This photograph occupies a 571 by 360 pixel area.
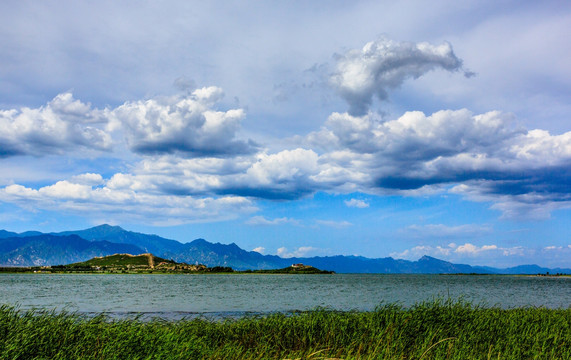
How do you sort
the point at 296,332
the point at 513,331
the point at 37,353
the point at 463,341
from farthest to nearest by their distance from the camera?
the point at 513,331 → the point at 296,332 → the point at 463,341 → the point at 37,353

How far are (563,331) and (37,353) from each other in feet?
99.1

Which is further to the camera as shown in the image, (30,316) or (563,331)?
(563,331)

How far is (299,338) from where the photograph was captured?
21.3m

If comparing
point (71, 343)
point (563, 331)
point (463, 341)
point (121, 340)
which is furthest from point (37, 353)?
point (563, 331)

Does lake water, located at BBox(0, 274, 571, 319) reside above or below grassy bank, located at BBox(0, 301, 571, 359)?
below

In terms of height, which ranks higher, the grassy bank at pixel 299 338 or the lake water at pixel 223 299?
the grassy bank at pixel 299 338

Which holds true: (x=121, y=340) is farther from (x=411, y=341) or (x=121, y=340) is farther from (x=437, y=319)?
(x=437, y=319)

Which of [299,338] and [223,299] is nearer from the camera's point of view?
[299,338]

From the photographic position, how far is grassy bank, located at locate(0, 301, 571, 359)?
15336 mm

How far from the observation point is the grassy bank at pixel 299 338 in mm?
15336

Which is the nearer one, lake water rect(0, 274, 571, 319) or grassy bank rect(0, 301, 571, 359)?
grassy bank rect(0, 301, 571, 359)

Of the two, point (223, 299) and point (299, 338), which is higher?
point (299, 338)

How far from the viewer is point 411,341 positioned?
832 inches

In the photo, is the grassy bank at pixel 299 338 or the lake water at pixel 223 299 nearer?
the grassy bank at pixel 299 338
